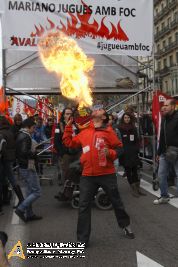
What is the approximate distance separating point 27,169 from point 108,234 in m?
1.70

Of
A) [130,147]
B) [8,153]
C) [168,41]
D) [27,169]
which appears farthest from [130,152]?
[168,41]

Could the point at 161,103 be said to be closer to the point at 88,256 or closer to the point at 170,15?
the point at 88,256

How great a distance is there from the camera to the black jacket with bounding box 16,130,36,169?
6.67 metres

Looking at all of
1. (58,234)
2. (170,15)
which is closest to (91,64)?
(58,234)

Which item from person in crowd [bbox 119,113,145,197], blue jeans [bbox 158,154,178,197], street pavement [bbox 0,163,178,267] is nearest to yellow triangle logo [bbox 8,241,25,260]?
street pavement [bbox 0,163,178,267]

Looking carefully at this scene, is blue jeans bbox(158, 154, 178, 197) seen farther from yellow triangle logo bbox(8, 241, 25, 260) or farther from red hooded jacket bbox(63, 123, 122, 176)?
yellow triangle logo bbox(8, 241, 25, 260)

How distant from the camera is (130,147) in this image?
29.2 ft

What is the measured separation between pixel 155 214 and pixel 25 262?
2.76 m

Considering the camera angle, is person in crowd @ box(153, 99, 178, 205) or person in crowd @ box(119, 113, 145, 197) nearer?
person in crowd @ box(153, 99, 178, 205)

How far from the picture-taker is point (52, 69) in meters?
10.0

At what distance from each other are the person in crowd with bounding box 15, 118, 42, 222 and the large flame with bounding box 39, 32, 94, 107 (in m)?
2.74

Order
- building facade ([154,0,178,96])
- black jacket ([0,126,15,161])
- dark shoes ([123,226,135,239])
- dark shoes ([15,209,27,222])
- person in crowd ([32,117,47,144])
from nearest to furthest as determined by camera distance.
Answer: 1. dark shoes ([123,226,135,239])
2. dark shoes ([15,209,27,222])
3. black jacket ([0,126,15,161])
4. person in crowd ([32,117,47,144])
5. building facade ([154,0,178,96])

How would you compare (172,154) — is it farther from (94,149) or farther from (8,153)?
(8,153)

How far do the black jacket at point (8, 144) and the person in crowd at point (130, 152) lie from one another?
97.9 inches
